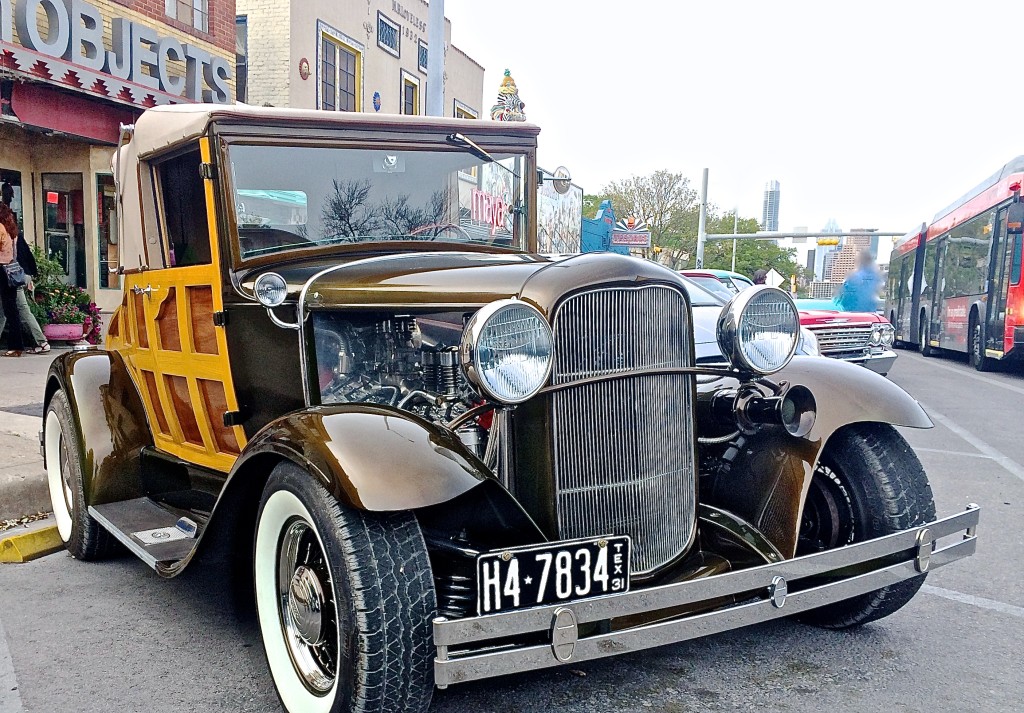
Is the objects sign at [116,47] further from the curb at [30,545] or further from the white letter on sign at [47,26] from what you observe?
the curb at [30,545]

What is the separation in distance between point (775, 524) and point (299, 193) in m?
2.13

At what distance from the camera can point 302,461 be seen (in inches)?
87.0

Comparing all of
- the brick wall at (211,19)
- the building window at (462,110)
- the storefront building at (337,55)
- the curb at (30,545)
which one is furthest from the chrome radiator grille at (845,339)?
the building window at (462,110)

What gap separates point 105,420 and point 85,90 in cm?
767

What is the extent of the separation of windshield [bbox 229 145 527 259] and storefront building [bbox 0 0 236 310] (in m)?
6.83

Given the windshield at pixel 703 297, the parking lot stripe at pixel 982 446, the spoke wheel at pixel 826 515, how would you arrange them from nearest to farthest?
the spoke wheel at pixel 826 515 < the parking lot stripe at pixel 982 446 < the windshield at pixel 703 297

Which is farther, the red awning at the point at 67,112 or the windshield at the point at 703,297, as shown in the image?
the red awning at the point at 67,112

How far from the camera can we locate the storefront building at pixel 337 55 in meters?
14.6

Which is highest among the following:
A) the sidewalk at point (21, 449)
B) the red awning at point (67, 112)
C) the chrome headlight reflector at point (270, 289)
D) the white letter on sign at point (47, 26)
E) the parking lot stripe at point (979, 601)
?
the white letter on sign at point (47, 26)

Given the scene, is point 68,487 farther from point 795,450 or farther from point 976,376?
point 976,376

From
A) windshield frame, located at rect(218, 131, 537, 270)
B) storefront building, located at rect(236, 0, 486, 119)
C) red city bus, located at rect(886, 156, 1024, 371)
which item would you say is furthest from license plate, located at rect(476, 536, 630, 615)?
red city bus, located at rect(886, 156, 1024, 371)

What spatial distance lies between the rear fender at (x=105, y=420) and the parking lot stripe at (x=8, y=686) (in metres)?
0.90

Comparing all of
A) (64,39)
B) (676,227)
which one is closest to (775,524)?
(64,39)

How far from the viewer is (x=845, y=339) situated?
1050 cm
